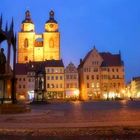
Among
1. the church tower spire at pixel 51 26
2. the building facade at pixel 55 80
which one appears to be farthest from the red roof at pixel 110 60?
the church tower spire at pixel 51 26

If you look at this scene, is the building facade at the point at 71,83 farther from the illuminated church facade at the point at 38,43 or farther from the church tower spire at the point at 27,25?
the church tower spire at the point at 27,25

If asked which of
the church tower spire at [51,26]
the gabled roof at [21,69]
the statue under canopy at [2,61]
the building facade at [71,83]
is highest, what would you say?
the church tower spire at [51,26]

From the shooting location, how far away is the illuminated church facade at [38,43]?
13850cm

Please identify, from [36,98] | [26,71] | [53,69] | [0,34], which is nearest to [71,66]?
[53,69]

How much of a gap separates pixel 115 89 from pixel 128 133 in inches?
4276

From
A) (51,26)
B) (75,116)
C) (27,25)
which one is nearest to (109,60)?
(51,26)

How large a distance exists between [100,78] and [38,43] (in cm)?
3454

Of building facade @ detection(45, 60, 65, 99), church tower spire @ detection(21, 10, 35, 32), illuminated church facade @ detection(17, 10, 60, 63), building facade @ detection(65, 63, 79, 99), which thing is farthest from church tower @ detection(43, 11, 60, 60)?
building facade @ detection(65, 63, 79, 99)

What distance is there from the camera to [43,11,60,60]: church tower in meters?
140

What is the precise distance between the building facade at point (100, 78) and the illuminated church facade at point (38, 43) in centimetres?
2264

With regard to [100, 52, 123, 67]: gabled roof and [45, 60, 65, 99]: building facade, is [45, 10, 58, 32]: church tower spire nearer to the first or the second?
[100, 52, 123, 67]: gabled roof

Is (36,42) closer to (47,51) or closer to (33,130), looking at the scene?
(47,51)

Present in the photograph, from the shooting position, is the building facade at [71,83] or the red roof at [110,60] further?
the red roof at [110,60]

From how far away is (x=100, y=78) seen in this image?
120062 mm
